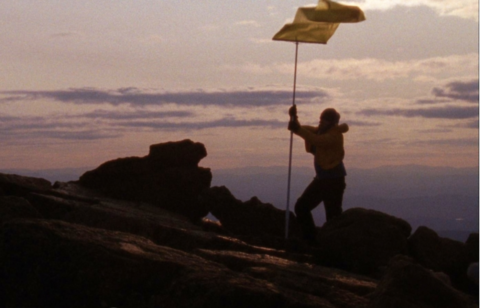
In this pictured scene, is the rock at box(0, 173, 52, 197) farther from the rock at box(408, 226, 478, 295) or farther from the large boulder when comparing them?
the rock at box(408, 226, 478, 295)

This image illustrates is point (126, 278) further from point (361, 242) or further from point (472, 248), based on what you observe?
point (472, 248)

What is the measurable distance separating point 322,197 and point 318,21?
13.3 feet

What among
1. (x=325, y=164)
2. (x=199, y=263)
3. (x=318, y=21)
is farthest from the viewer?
(x=318, y=21)

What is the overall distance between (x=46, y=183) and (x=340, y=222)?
7.03m

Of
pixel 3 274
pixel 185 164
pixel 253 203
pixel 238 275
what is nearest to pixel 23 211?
pixel 3 274

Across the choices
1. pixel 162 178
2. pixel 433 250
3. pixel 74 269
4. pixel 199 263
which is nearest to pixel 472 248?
pixel 433 250

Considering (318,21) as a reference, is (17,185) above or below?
below

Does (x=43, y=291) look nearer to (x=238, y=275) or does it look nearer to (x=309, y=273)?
(x=238, y=275)

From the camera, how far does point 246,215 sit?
18.1 m

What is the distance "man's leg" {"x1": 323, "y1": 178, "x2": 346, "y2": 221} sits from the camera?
15.5 meters

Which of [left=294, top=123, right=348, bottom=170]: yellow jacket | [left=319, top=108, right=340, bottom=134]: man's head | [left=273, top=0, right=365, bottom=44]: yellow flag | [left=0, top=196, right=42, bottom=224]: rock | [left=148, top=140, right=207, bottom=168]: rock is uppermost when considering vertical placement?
[left=273, top=0, right=365, bottom=44]: yellow flag

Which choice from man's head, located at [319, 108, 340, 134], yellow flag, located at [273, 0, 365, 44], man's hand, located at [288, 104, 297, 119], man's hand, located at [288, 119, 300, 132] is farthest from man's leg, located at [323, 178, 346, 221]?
yellow flag, located at [273, 0, 365, 44]

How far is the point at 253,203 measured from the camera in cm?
1830

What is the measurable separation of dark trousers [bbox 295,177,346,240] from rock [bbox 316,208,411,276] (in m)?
0.80
